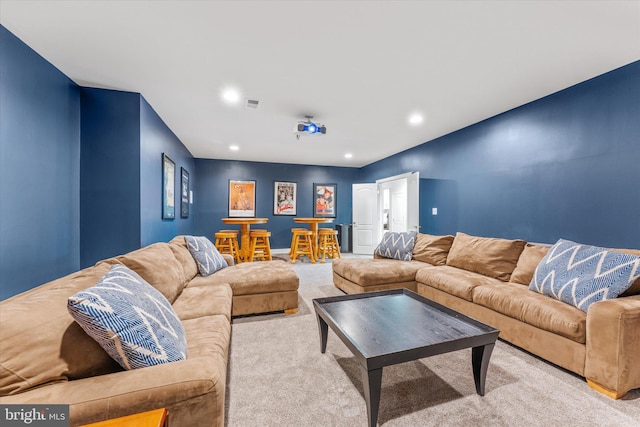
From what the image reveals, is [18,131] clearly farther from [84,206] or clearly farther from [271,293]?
[271,293]

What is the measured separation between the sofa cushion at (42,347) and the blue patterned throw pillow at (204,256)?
5.74ft

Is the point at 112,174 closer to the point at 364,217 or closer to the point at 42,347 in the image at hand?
the point at 42,347

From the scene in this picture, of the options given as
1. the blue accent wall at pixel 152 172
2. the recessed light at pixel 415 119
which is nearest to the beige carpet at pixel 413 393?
the blue accent wall at pixel 152 172

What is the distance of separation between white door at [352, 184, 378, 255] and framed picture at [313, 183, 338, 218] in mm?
952

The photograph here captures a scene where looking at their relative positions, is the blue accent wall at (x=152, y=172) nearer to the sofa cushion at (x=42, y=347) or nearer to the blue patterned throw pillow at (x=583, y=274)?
the sofa cushion at (x=42, y=347)

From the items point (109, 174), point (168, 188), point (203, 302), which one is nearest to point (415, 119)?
point (203, 302)

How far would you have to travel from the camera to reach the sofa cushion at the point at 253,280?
2.67 meters

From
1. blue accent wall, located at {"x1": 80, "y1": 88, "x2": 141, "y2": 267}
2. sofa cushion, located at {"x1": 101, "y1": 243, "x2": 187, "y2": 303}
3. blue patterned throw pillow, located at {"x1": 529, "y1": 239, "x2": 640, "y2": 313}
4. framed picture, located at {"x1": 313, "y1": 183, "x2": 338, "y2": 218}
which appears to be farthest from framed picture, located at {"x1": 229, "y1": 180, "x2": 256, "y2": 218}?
blue patterned throw pillow, located at {"x1": 529, "y1": 239, "x2": 640, "y2": 313}

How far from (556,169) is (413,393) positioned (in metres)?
2.92

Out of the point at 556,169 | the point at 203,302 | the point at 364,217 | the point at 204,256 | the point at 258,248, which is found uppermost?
the point at 556,169

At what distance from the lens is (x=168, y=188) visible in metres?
3.99

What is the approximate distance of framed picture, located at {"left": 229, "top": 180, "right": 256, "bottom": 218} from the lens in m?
6.98

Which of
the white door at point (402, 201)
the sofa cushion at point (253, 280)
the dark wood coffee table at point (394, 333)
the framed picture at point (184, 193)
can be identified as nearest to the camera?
Answer: the dark wood coffee table at point (394, 333)

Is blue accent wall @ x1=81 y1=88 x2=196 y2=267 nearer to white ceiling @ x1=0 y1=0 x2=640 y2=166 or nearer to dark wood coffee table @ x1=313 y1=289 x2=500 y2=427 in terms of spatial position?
white ceiling @ x1=0 y1=0 x2=640 y2=166
